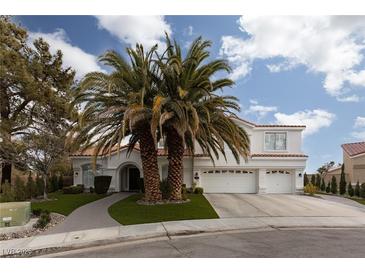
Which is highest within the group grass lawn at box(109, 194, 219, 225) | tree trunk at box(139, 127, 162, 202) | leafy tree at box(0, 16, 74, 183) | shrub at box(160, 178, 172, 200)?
leafy tree at box(0, 16, 74, 183)

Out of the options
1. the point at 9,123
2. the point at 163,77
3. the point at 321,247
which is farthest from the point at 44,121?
→ the point at 321,247

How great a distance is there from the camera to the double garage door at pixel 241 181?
79.3 feet

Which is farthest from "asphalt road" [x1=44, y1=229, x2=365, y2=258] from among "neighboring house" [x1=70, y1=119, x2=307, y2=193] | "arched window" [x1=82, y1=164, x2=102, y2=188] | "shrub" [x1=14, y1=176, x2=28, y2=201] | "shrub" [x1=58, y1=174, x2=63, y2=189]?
"shrub" [x1=58, y1=174, x2=63, y2=189]

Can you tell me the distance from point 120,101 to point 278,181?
566 inches

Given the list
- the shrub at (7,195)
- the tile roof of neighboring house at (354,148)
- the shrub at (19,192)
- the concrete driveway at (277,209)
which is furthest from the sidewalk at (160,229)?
the tile roof of neighboring house at (354,148)

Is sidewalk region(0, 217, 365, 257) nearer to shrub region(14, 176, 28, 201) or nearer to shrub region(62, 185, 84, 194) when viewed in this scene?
shrub region(14, 176, 28, 201)

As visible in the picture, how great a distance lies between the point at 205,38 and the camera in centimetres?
1645

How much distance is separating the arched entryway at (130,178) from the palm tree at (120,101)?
355 inches

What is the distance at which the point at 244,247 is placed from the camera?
902cm

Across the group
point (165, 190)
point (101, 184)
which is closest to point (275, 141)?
point (165, 190)

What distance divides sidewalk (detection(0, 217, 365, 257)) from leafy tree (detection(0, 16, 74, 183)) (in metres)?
12.3

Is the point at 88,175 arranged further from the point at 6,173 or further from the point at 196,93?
the point at 196,93

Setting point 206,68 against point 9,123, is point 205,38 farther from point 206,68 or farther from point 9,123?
point 9,123

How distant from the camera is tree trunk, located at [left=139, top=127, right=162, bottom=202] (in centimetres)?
1667
